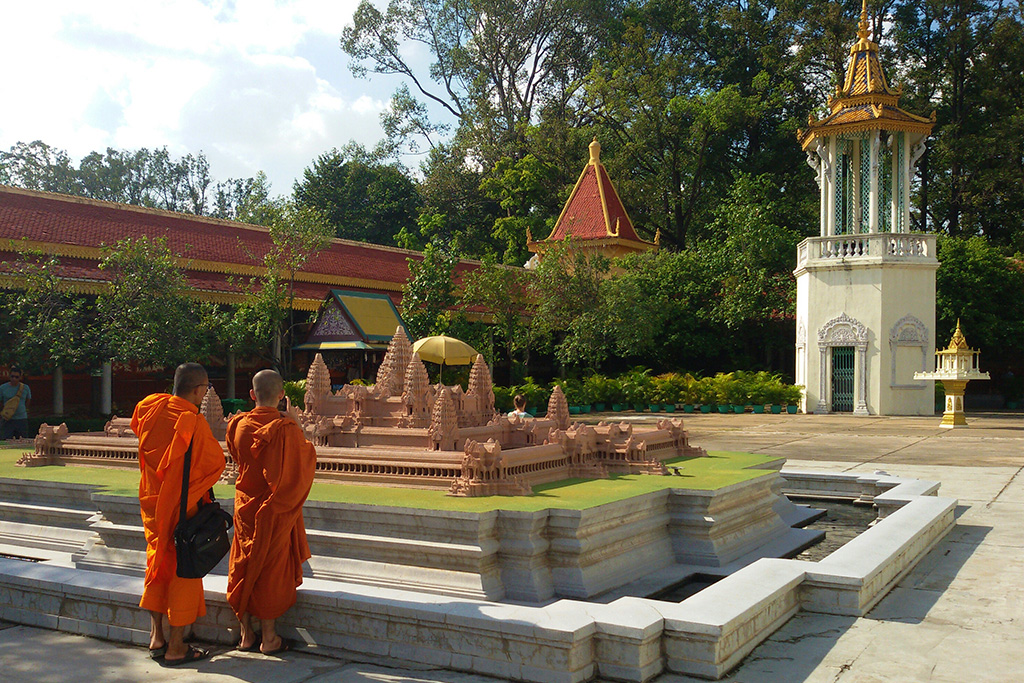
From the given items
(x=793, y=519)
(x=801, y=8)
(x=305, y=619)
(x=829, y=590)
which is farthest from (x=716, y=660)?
(x=801, y=8)

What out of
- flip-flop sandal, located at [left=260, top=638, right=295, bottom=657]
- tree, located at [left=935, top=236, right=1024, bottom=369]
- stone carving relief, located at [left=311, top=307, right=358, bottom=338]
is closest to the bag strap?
flip-flop sandal, located at [left=260, top=638, right=295, bottom=657]

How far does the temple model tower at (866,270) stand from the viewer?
23000mm

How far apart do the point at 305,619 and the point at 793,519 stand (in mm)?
5772

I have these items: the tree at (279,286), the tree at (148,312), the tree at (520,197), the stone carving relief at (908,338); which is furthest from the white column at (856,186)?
the tree at (148,312)

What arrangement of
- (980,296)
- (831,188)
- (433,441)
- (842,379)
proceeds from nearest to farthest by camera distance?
(433,441)
(842,379)
(831,188)
(980,296)

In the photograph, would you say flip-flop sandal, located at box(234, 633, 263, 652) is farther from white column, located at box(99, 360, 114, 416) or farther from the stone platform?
white column, located at box(99, 360, 114, 416)

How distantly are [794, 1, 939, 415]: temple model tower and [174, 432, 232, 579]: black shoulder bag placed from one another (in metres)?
21.4

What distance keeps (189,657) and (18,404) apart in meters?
9.95

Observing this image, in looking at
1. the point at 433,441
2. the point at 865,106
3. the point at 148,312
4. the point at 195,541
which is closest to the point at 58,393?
the point at 148,312

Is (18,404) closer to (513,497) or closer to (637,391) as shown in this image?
(513,497)

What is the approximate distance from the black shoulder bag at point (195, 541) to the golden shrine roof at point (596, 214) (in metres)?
26.8

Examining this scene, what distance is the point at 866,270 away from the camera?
2322cm

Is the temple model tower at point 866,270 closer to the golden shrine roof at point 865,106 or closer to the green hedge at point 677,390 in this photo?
the golden shrine roof at point 865,106

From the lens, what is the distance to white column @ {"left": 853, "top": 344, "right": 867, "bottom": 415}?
75.7 feet
